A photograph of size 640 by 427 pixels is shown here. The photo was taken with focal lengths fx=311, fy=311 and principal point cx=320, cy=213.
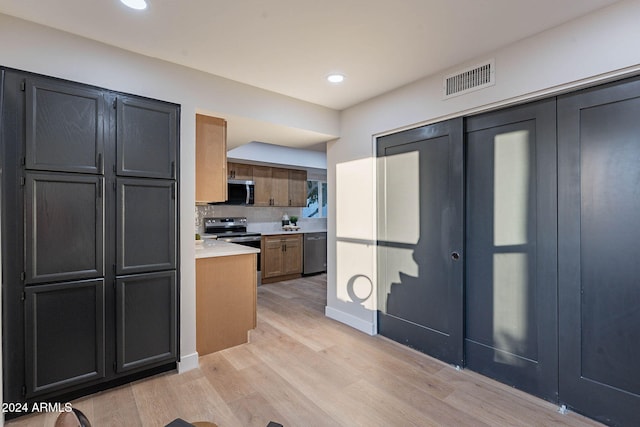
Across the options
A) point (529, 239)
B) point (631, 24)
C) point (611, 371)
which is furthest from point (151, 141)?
point (611, 371)

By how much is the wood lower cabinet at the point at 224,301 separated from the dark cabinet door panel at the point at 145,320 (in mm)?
340

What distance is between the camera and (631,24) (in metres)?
1.74

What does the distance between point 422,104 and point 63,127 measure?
2746 mm

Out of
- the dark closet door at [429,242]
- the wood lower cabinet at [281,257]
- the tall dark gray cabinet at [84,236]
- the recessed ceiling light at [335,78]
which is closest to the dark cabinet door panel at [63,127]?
the tall dark gray cabinet at [84,236]

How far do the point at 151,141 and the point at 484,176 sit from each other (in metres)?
2.60

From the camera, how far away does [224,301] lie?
2961 millimetres

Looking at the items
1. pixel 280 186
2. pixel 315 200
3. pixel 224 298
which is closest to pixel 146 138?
pixel 224 298

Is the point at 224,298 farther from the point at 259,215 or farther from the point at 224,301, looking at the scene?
the point at 259,215

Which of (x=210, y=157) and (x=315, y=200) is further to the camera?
(x=315, y=200)

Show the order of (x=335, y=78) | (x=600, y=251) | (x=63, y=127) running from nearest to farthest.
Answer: (x=600, y=251) → (x=63, y=127) → (x=335, y=78)

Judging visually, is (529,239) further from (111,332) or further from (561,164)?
(111,332)

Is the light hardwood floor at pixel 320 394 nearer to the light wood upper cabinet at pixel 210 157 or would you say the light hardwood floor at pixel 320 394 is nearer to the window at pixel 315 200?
the light wood upper cabinet at pixel 210 157

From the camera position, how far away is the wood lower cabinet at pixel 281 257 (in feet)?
18.1

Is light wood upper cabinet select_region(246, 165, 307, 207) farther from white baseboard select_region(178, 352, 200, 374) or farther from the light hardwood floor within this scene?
white baseboard select_region(178, 352, 200, 374)
